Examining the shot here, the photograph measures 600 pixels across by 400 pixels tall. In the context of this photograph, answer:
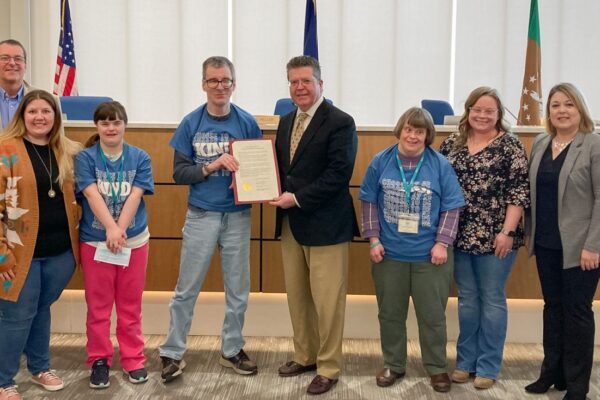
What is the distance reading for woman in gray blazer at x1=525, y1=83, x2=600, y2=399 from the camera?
2535 millimetres

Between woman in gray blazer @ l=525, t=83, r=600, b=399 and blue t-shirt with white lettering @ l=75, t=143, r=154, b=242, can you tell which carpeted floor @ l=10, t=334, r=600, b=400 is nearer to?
woman in gray blazer @ l=525, t=83, r=600, b=399

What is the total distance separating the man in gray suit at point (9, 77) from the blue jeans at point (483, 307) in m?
2.53

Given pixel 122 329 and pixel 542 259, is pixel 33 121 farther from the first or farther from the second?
pixel 542 259

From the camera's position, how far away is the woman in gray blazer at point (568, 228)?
2.54 m

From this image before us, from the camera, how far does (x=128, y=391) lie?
2.76 m

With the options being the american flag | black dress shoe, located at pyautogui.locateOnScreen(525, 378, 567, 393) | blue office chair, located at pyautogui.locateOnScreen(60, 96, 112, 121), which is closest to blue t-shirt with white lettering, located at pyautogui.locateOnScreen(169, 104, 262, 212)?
black dress shoe, located at pyautogui.locateOnScreen(525, 378, 567, 393)

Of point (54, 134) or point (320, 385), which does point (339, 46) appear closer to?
point (54, 134)

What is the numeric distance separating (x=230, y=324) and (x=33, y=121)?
139cm

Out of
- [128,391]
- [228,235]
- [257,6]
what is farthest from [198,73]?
[128,391]

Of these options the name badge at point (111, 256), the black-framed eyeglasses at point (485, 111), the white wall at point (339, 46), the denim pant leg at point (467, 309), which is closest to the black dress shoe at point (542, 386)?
the denim pant leg at point (467, 309)

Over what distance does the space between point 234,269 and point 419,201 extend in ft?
3.30

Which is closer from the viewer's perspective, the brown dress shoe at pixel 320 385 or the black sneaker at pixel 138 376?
the brown dress shoe at pixel 320 385

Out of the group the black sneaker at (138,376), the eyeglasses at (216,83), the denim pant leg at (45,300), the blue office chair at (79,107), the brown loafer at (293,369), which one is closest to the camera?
the denim pant leg at (45,300)

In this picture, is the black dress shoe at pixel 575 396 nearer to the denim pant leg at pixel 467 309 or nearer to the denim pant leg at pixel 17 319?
the denim pant leg at pixel 467 309
